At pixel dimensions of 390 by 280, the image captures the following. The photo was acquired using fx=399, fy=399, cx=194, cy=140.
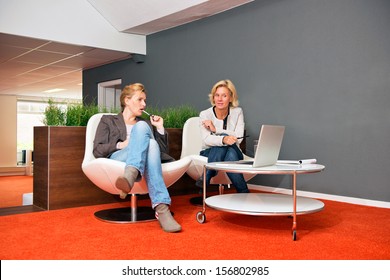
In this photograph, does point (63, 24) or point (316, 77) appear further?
point (63, 24)

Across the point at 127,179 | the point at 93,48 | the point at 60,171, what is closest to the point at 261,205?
the point at 127,179

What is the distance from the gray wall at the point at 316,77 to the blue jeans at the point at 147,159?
2.21 meters

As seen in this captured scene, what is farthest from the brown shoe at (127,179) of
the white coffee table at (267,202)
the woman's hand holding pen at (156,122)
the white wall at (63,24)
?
the white wall at (63,24)

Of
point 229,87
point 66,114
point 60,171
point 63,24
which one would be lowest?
point 60,171

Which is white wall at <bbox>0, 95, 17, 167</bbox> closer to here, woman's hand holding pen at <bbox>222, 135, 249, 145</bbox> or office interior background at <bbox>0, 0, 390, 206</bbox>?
office interior background at <bbox>0, 0, 390, 206</bbox>

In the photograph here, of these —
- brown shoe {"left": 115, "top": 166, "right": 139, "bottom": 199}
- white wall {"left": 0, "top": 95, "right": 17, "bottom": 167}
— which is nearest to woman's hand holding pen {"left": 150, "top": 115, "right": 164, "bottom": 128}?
brown shoe {"left": 115, "top": 166, "right": 139, "bottom": 199}

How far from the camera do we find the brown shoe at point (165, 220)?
2480mm

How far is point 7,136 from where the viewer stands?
35.3ft

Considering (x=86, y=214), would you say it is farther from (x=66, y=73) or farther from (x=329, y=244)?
(x=66, y=73)

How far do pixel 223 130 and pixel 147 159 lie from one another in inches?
41.7

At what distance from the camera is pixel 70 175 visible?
132 inches

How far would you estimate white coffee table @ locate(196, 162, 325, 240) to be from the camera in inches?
92.3

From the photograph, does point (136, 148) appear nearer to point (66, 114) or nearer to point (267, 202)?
point (267, 202)
